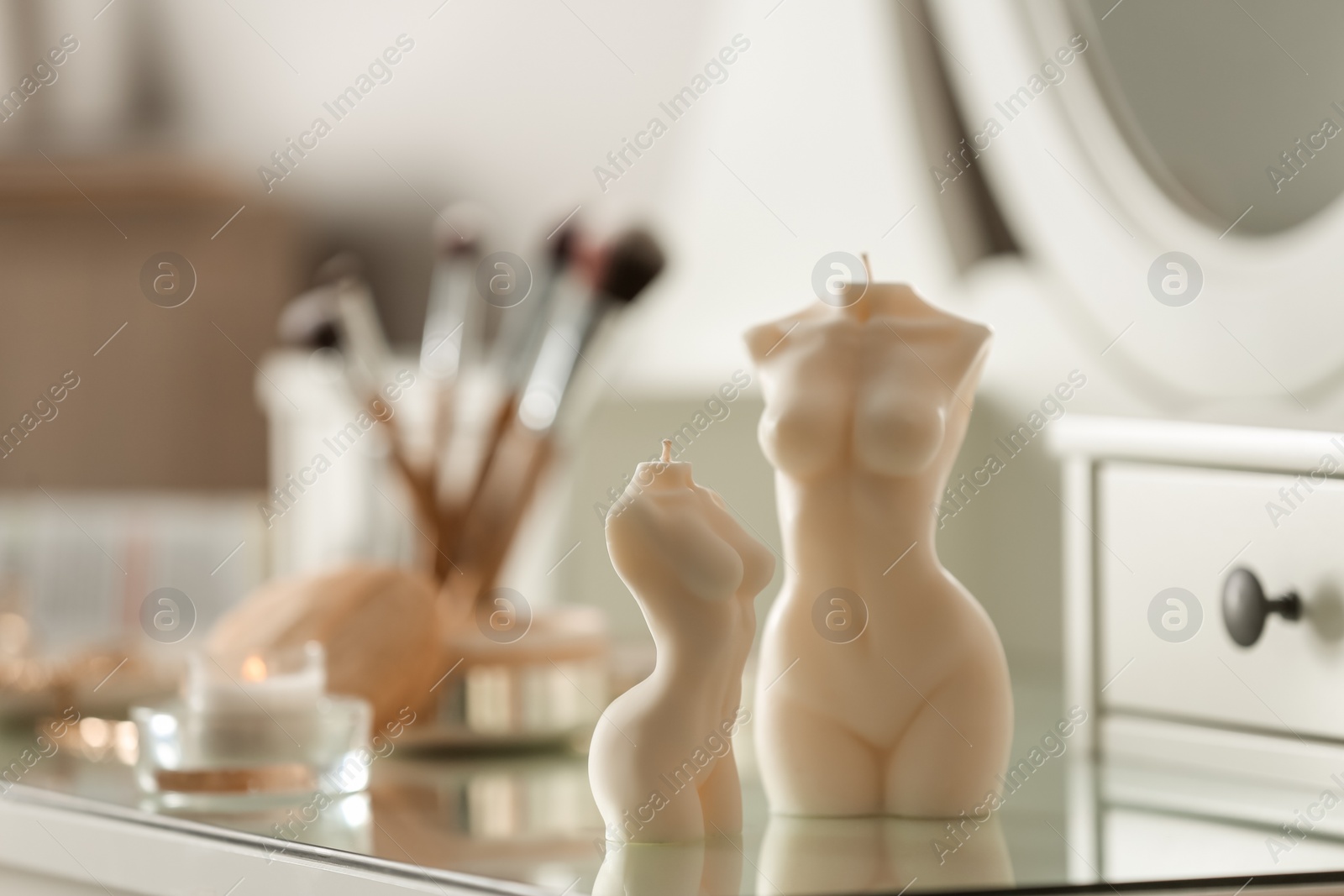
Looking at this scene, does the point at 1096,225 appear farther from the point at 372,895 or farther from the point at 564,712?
the point at 372,895

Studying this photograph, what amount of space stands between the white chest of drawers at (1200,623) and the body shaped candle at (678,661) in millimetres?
117

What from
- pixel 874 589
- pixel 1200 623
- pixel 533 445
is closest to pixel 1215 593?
pixel 1200 623

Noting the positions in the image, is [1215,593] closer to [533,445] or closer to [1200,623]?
[1200,623]

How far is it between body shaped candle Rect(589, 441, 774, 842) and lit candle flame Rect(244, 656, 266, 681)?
0.18 metres

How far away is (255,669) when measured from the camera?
575 millimetres

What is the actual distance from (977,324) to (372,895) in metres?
0.25

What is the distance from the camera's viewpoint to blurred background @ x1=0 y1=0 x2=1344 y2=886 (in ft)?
2.26

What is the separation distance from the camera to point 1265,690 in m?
0.56

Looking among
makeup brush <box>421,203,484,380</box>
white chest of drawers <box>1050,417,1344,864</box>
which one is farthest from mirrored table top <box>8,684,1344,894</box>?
makeup brush <box>421,203,484,380</box>

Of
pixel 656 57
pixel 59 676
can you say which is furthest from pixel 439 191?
pixel 59 676

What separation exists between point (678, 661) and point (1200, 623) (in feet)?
0.83

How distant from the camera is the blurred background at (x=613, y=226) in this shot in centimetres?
69

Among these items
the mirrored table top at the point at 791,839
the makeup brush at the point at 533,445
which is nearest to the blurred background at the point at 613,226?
the makeup brush at the point at 533,445

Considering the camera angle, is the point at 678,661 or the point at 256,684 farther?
the point at 256,684
